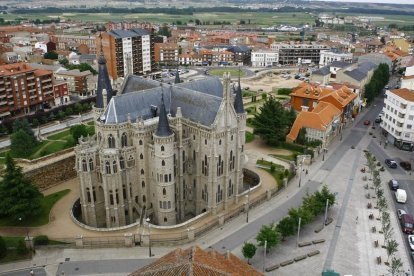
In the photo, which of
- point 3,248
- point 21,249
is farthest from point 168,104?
point 3,248

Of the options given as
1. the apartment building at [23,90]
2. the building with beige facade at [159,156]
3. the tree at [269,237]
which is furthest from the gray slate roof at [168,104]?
the apartment building at [23,90]

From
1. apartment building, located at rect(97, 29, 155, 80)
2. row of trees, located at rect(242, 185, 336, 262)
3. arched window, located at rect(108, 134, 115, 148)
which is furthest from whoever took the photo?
apartment building, located at rect(97, 29, 155, 80)

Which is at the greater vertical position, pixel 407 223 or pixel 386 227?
pixel 386 227

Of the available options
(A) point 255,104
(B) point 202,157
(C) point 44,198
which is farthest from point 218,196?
(A) point 255,104

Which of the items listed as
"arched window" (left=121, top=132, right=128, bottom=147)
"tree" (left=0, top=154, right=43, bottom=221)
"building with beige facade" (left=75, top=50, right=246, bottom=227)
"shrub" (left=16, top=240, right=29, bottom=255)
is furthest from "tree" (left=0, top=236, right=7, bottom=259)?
"arched window" (left=121, top=132, right=128, bottom=147)

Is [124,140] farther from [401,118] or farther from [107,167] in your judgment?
[401,118]

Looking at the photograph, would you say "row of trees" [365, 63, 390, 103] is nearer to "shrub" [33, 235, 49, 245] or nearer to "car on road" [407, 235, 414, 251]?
"car on road" [407, 235, 414, 251]

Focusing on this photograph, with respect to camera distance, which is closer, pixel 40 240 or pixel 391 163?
pixel 40 240
